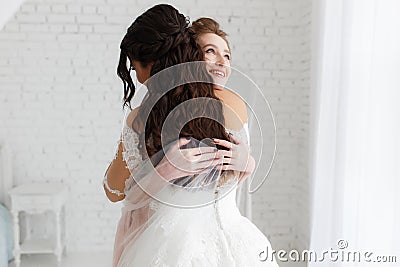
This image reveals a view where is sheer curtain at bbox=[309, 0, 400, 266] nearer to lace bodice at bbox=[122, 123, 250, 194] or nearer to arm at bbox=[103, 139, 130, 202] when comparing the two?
lace bodice at bbox=[122, 123, 250, 194]

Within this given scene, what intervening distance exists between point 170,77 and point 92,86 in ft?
9.06

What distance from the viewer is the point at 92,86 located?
412 centimetres

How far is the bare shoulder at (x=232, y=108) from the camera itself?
60.9 inches

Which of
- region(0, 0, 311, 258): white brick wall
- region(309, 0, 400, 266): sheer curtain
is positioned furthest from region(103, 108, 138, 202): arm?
region(0, 0, 311, 258): white brick wall

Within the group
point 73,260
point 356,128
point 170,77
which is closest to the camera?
point 170,77

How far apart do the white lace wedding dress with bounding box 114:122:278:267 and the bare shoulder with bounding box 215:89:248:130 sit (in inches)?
1.1

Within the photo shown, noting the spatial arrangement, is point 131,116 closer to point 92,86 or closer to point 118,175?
point 118,175

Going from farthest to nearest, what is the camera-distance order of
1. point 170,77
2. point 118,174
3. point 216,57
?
point 118,174 → point 216,57 → point 170,77

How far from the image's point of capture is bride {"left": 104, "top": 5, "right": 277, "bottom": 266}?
147cm

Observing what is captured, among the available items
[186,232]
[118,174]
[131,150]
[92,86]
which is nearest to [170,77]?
[131,150]

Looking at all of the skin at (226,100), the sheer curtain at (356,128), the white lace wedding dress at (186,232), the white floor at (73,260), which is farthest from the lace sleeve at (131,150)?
the white floor at (73,260)

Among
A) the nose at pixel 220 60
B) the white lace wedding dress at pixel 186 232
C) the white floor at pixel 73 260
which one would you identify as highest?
the nose at pixel 220 60

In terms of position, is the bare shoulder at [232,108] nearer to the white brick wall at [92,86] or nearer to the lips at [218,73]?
the lips at [218,73]

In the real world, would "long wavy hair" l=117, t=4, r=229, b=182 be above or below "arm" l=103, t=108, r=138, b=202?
above
